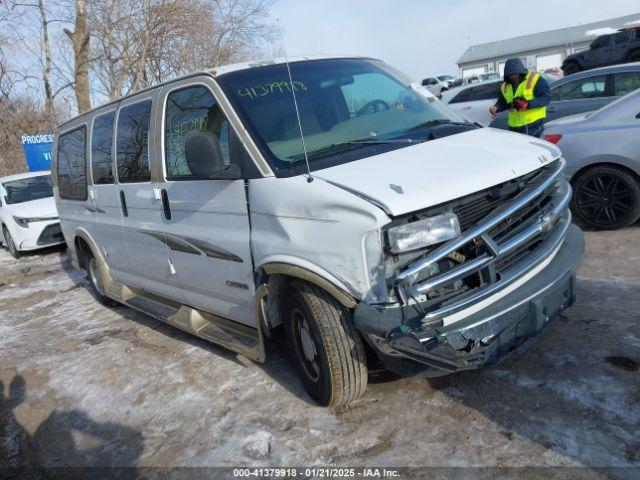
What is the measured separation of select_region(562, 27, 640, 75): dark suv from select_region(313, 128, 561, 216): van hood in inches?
698

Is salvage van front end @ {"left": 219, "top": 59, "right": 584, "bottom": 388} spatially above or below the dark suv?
→ below

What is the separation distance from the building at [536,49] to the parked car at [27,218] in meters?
40.7

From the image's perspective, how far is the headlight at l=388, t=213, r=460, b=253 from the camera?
2.68 meters

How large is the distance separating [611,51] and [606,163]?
597 inches

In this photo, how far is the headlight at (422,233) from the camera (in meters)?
2.68

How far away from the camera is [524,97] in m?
6.81

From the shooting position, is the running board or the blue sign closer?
the running board

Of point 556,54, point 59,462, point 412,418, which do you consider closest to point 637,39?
point 412,418

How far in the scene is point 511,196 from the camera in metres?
3.12

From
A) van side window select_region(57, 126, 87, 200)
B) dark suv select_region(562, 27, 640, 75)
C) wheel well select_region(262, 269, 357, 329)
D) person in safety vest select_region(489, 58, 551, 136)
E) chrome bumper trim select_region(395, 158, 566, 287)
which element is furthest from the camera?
dark suv select_region(562, 27, 640, 75)

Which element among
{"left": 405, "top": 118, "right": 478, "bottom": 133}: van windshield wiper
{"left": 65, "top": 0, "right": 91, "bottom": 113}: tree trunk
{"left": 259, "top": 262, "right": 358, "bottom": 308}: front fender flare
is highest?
{"left": 65, "top": 0, "right": 91, "bottom": 113}: tree trunk

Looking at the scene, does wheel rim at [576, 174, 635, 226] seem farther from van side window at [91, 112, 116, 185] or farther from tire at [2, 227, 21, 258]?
tire at [2, 227, 21, 258]

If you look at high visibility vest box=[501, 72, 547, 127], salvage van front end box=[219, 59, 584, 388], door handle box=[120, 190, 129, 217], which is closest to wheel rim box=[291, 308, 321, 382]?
salvage van front end box=[219, 59, 584, 388]

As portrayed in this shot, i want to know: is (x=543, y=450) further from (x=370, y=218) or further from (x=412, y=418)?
(x=370, y=218)
